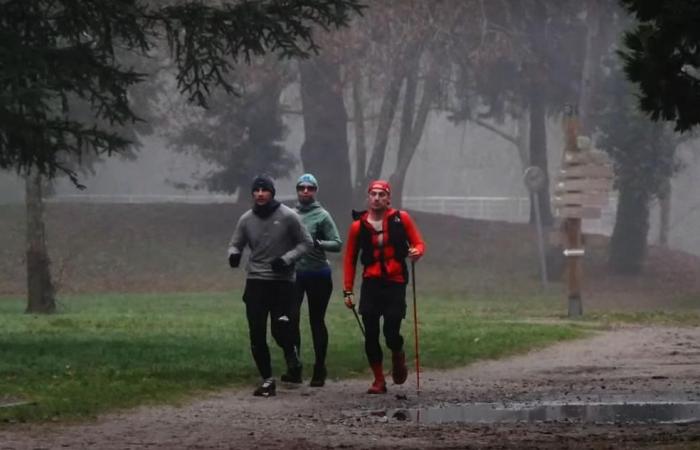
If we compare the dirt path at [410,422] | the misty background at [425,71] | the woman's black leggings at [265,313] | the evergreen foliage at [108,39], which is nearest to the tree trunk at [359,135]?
the misty background at [425,71]

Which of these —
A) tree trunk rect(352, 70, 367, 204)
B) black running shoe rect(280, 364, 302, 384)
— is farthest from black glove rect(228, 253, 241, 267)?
tree trunk rect(352, 70, 367, 204)

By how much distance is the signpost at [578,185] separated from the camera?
30078 millimetres

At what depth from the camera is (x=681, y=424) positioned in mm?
12695

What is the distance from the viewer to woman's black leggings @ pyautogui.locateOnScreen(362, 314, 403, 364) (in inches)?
625

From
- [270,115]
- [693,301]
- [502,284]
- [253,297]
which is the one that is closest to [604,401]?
[253,297]

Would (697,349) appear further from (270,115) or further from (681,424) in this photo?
(270,115)

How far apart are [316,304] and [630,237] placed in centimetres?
3729

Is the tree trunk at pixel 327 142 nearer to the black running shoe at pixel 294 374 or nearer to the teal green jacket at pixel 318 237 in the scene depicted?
the teal green jacket at pixel 318 237

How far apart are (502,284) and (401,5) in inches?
336

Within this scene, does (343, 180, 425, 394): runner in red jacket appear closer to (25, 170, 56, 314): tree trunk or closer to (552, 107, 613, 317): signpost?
(552, 107, 613, 317): signpost

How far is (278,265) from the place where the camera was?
1579cm

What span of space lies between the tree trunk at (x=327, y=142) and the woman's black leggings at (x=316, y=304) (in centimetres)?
3462

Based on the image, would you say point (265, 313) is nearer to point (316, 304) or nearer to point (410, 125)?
point (316, 304)

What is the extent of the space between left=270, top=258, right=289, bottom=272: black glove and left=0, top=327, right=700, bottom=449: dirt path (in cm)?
113
